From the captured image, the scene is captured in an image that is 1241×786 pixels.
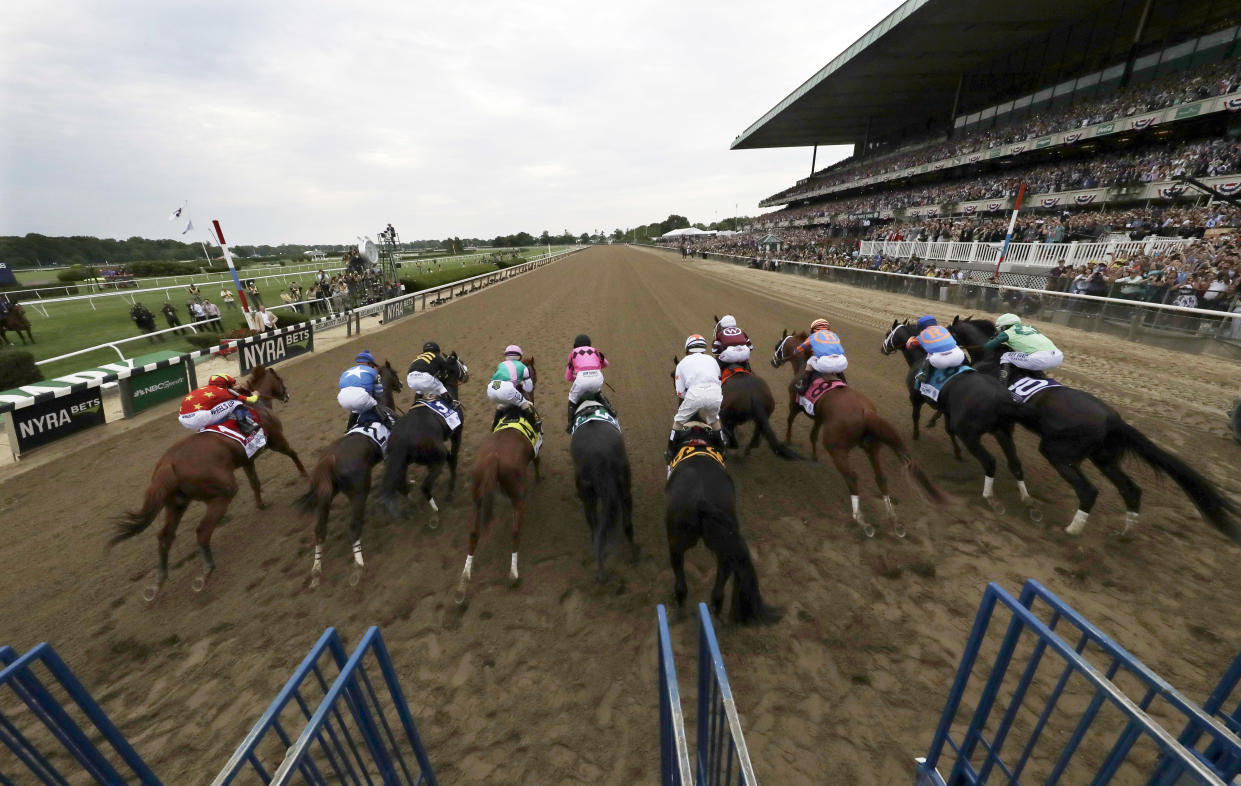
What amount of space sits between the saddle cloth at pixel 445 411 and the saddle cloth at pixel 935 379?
18.0 ft

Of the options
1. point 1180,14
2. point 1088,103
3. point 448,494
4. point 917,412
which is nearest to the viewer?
point 448,494

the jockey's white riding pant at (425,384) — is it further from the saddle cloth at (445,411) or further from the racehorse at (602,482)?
the racehorse at (602,482)

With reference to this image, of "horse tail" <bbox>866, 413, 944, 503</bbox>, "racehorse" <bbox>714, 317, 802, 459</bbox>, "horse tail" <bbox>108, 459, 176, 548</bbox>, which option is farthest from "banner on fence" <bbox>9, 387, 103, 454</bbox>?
"horse tail" <bbox>866, 413, 944, 503</bbox>

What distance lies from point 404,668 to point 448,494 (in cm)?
221

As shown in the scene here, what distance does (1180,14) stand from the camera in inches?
886

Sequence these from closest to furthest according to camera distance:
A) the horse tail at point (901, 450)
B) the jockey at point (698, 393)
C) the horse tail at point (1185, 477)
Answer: the horse tail at point (1185, 477)
the horse tail at point (901, 450)
the jockey at point (698, 393)

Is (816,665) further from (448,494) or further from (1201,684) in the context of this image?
(448,494)

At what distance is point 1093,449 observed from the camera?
413 centimetres

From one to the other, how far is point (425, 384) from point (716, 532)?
131 inches

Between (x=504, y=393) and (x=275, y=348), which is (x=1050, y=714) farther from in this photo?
(x=275, y=348)

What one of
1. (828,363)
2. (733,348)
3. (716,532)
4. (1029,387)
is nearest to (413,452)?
(716,532)

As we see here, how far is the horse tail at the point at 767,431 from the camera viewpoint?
4895 mm

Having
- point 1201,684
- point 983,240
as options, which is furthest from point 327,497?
point 983,240

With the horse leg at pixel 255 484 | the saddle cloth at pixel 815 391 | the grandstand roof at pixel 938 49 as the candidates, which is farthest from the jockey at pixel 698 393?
the grandstand roof at pixel 938 49
